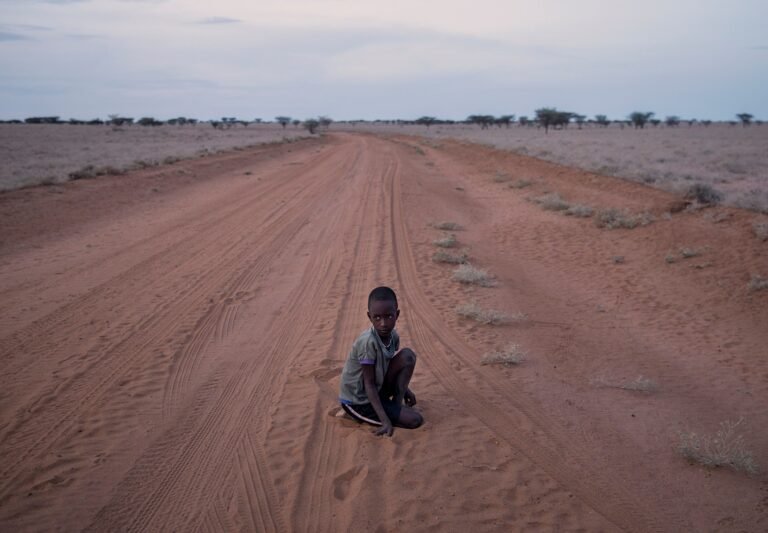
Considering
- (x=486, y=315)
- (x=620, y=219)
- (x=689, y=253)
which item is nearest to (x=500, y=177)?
(x=620, y=219)

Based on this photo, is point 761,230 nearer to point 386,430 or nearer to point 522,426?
point 522,426

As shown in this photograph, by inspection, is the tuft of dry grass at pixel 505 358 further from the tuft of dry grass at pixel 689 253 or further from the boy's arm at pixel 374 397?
the tuft of dry grass at pixel 689 253

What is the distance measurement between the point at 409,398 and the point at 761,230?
8629 millimetres

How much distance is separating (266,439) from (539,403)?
99.1 inches

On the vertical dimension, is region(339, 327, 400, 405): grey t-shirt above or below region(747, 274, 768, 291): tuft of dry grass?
above

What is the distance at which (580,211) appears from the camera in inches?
562

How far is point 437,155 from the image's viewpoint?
3497 centimetres

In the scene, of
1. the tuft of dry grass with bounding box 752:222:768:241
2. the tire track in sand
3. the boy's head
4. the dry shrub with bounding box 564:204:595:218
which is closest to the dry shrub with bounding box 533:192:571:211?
the dry shrub with bounding box 564:204:595:218

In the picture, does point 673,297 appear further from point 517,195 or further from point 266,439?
point 517,195

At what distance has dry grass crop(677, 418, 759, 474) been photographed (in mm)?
4242

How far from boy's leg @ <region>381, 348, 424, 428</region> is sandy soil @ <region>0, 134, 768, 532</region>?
12cm

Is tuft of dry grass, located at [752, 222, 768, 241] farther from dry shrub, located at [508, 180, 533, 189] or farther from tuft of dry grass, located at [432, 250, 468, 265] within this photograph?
dry shrub, located at [508, 180, 533, 189]

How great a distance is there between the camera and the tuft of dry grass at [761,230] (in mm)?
9957

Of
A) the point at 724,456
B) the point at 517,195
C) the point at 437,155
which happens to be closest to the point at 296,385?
the point at 724,456
